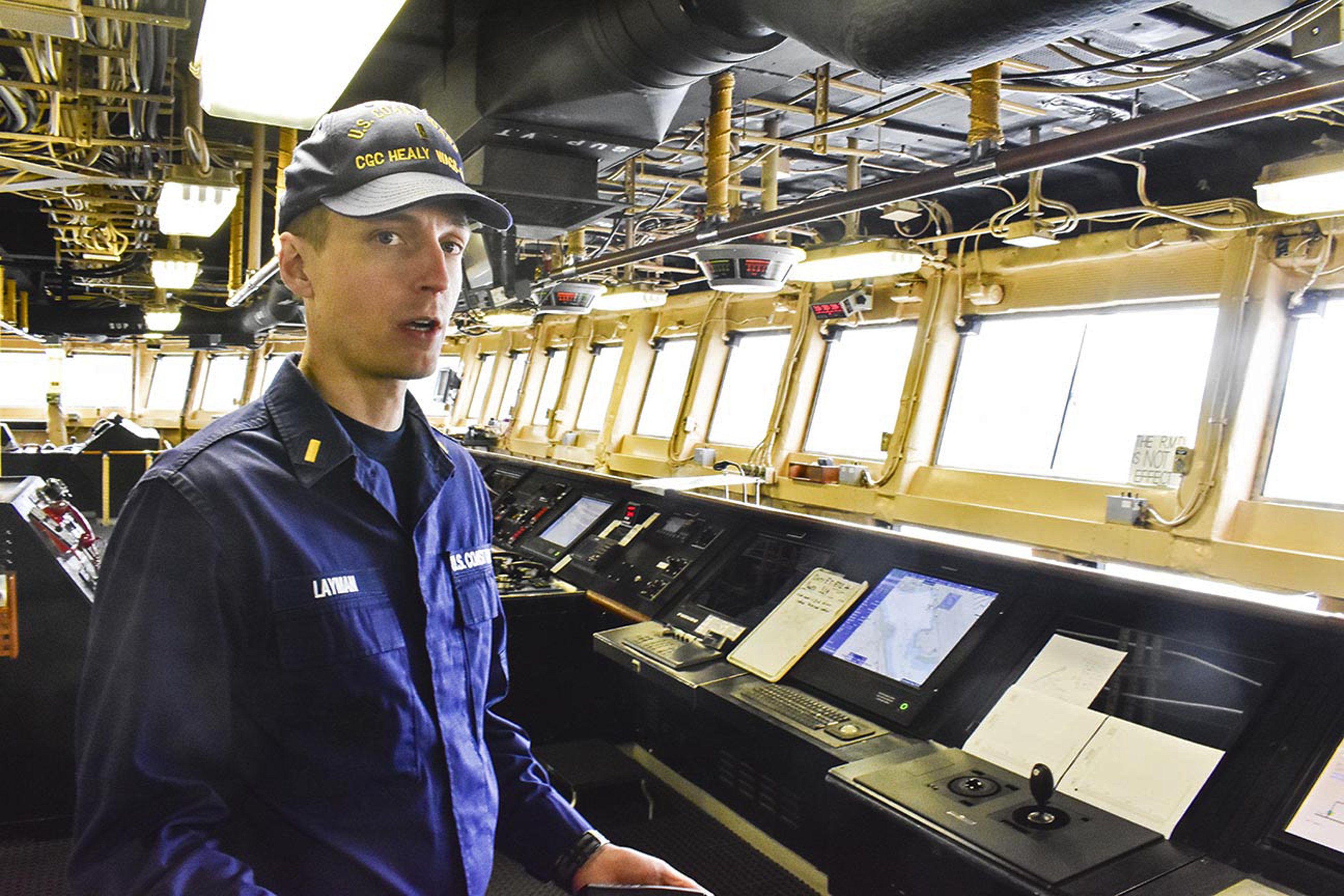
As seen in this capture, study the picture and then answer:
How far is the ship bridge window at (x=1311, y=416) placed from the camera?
526 cm

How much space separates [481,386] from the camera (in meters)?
17.2

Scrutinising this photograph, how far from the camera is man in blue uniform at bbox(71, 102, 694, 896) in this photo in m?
0.95

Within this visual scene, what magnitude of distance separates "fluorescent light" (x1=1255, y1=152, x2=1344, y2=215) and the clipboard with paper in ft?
6.66

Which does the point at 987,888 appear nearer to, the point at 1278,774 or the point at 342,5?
the point at 1278,774

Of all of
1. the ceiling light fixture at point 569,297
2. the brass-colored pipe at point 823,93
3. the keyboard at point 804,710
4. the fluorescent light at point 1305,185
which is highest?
the brass-colored pipe at point 823,93

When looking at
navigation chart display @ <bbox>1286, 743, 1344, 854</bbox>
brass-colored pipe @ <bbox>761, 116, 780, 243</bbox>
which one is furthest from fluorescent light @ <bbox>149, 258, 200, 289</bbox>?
navigation chart display @ <bbox>1286, 743, 1344, 854</bbox>

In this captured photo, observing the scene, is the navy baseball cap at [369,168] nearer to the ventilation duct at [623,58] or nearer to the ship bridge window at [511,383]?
the ventilation duct at [623,58]

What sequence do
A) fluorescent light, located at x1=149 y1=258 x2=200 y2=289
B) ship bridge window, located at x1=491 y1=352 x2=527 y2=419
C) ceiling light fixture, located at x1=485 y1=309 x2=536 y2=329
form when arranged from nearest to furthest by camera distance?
fluorescent light, located at x1=149 y1=258 x2=200 y2=289 → ceiling light fixture, located at x1=485 y1=309 x2=536 y2=329 → ship bridge window, located at x1=491 y1=352 x2=527 y2=419

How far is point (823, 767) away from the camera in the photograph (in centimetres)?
Answer: 223

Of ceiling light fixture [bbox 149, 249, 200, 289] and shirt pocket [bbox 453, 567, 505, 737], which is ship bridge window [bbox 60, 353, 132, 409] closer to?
ceiling light fixture [bbox 149, 249, 200, 289]

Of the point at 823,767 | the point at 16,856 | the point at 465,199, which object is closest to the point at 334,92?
the point at 465,199

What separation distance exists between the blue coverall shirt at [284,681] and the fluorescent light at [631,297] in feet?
17.3

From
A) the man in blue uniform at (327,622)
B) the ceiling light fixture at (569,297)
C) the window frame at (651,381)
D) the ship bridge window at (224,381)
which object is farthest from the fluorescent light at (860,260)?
the ship bridge window at (224,381)

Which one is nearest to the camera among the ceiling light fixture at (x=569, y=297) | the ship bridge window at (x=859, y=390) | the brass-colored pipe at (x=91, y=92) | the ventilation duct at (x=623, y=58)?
the ventilation duct at (x=623, y=58)
